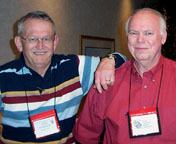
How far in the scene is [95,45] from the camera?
4352mm

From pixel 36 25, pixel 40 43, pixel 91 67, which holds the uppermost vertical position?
pixel 36 25

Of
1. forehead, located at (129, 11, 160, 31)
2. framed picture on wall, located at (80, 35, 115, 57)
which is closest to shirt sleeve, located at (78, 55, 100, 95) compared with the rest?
forehead, located at (129, 11, 160, 31)

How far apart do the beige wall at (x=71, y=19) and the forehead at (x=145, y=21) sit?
143 cm

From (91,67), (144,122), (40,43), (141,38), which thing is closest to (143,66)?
(141,38)

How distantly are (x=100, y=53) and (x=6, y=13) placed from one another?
6.27 ft

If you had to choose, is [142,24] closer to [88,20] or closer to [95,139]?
[95,139]

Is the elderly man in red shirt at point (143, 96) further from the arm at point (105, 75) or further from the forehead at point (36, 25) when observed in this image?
the forehead at point (36, 25)

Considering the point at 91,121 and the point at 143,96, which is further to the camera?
A: the point at 91,121

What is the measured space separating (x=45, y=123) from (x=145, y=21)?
0.86m

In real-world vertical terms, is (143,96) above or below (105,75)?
below

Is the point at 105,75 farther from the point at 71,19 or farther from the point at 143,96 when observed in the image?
the point at 71,19

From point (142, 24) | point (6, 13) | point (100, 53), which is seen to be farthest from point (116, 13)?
point (142, 24)

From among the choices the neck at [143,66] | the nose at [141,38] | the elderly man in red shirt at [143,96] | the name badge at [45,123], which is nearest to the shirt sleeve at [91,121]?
the elderly man in red shirt at [143,96]

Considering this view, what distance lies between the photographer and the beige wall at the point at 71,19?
2856mm
